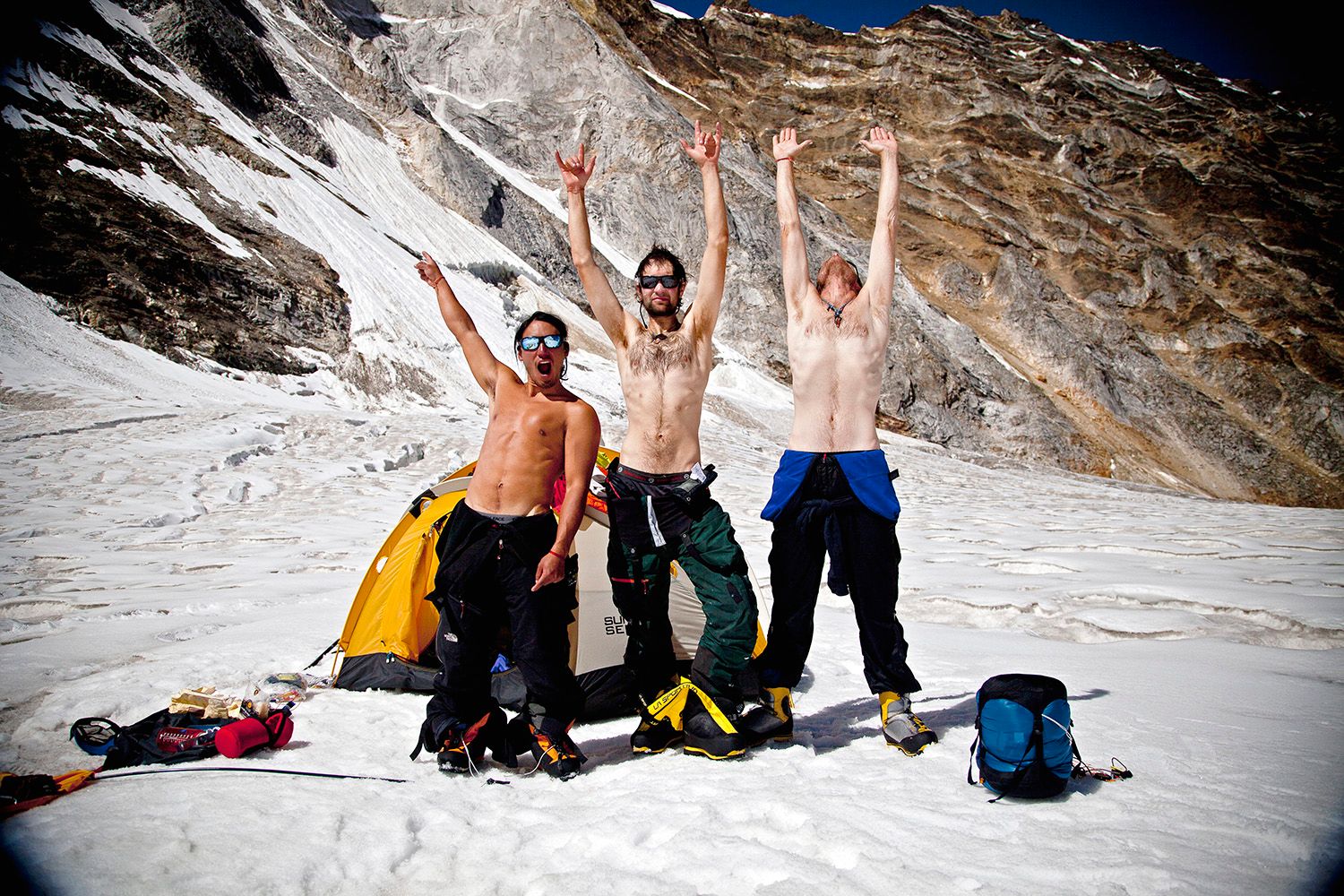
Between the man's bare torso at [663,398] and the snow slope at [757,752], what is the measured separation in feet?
4.13

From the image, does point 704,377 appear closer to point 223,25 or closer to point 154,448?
point 154,448

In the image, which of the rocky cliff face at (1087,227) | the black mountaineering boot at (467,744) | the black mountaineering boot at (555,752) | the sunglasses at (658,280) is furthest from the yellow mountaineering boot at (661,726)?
the rocky cliff face at (1087,227)

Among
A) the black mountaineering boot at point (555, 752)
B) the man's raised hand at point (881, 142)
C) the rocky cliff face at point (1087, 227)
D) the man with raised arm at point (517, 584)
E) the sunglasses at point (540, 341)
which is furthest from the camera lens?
the rocky cliff face at point (1087, 227)

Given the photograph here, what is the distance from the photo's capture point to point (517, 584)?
10.0 feet

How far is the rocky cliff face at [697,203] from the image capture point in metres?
19.2

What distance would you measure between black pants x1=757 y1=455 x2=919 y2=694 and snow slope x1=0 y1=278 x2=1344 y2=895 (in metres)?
0.36

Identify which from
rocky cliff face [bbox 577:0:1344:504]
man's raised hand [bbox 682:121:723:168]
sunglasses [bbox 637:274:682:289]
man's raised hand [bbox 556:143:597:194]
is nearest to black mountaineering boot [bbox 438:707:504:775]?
sunglasses [bbox 637:274:682:289]

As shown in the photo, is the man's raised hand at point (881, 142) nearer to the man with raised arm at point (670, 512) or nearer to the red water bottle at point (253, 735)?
the man with raised arm at point (670, 512)

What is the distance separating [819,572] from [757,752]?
79 cm

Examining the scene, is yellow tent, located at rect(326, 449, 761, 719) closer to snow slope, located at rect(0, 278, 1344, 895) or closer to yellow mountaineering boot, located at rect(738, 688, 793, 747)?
snow slope, located at rect(0, 278, 1344, 895)

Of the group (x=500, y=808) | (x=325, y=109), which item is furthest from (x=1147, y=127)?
(x=500, y=808)

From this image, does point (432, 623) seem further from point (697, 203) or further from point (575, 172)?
point (697, 203)

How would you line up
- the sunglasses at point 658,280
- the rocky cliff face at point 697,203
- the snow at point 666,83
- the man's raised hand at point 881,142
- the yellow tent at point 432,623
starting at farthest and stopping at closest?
the snow at point 666,83, the rocky cliff face at point 697,203, the yellow tent at point 432,623, the man's raised hand at point 881,142, the sunglasses at point 658,280

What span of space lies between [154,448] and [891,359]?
26627 mm
